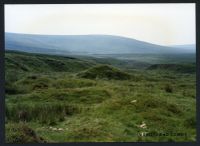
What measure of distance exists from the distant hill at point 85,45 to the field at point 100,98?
121 millimetres

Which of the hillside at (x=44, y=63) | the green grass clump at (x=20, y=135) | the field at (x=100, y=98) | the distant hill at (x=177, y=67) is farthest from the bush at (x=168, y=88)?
the green grass clump at (x=20, y=135)

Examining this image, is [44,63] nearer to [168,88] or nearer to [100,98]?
[100,98]

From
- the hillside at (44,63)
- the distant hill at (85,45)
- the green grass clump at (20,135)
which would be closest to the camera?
the green grass clump at (20,135)

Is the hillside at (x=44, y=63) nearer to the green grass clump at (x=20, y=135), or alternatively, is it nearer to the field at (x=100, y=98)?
the field at (x=100, y=98)

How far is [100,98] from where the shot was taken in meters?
8.64

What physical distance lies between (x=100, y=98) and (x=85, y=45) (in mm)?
1037

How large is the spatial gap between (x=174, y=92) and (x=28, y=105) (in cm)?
267

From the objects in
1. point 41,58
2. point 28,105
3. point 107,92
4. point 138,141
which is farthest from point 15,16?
point 138,141

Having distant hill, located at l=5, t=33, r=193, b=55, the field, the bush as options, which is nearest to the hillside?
the field

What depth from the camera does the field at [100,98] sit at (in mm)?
8289

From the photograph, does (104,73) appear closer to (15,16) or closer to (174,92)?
(174,92)

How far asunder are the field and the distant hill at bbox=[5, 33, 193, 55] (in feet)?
0.40

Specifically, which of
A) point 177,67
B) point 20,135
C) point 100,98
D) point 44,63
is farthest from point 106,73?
point 20,135

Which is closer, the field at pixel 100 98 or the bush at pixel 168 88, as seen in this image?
the field at pixel 100 98
